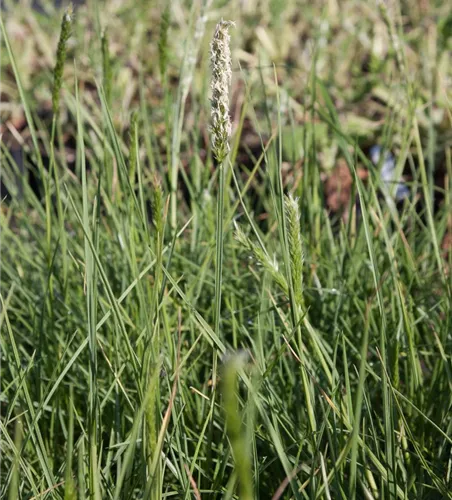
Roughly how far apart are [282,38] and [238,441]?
3.04 metres

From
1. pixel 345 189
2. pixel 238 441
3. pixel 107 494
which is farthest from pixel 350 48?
pixel 238 441

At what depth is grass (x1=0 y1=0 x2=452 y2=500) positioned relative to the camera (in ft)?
2.62

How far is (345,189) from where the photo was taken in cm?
254

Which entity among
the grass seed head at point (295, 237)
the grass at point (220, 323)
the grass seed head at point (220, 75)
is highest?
the grass seed head at point (220, 75)

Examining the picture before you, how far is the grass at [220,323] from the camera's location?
80 cm

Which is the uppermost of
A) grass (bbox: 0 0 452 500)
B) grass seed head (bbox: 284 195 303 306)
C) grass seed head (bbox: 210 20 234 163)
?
grass seed head (bbox: 210 20 234 163)

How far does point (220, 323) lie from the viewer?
1.10 metres

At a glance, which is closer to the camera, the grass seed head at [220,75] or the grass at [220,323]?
the grass seed head at [220,75]

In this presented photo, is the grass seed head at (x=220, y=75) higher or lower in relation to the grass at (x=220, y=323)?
higher

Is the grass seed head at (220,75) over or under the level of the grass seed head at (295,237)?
over

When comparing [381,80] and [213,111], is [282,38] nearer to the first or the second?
[381,80]

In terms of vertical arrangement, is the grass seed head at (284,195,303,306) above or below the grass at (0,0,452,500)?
above

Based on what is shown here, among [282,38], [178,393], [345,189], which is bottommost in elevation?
[345,189]

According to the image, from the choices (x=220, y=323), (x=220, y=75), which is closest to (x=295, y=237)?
(x=220, y=75)
